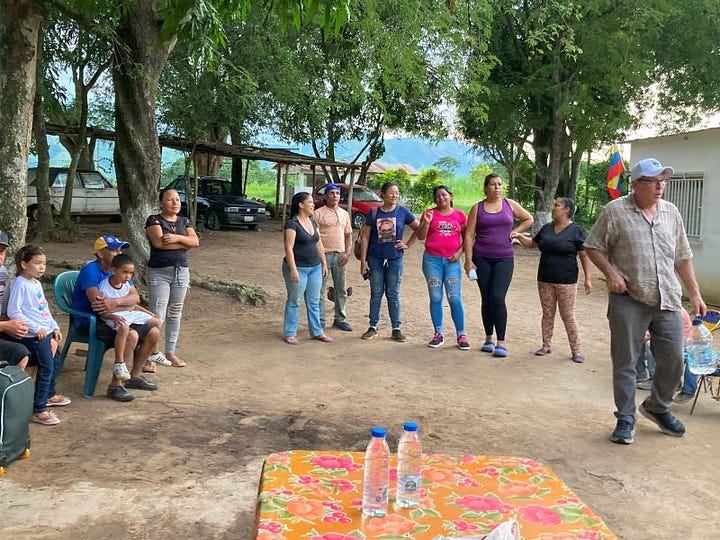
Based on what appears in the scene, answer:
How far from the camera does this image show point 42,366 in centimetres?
469

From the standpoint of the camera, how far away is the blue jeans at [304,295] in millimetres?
7402

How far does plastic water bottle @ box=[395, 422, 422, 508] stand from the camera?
2449 millimetres

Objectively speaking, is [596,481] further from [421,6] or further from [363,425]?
[421,6]

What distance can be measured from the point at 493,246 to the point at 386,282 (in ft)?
4.40

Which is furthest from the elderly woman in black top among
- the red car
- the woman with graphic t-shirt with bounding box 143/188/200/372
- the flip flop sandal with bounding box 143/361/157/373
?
the red car

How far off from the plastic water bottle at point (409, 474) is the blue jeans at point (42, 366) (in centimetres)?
305

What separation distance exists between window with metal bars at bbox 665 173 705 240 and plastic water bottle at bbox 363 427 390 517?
10.5 meters

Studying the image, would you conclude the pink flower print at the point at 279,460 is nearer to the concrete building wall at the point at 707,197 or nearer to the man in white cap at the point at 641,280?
the man in white cap at the point at 641,280

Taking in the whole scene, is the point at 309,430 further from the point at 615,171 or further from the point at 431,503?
the point at 615,171

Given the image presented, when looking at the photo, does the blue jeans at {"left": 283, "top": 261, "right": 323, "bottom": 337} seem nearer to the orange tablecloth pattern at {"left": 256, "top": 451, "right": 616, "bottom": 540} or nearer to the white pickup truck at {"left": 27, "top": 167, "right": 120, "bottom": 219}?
the orange tablecloth pattern at {"left": 256, "top": 451, "right": 616, "bottom": 540}

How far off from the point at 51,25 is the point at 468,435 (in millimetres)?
10425

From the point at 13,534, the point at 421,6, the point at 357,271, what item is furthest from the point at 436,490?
the point at 357,271

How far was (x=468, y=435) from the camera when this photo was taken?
4.92 meters

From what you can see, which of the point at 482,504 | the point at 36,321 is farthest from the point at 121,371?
the point at 482,504
